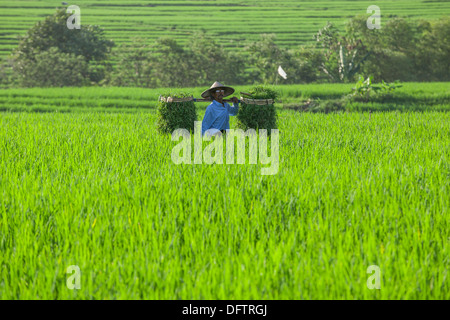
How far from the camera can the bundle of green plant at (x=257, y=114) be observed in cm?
539

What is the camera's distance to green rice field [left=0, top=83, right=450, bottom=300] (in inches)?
76.1


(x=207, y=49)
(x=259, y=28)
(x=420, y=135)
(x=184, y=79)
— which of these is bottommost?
(x=420, y=135)

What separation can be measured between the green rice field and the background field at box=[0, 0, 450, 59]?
25656mm

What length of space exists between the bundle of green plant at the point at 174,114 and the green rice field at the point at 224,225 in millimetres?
853

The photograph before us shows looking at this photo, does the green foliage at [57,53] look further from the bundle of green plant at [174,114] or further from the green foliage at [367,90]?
the bundle of green plant at [174,114]

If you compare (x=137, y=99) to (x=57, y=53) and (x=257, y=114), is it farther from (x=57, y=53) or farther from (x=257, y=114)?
(x=257, y=114)

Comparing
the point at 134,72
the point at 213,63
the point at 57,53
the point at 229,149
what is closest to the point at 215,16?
the point at 134,72

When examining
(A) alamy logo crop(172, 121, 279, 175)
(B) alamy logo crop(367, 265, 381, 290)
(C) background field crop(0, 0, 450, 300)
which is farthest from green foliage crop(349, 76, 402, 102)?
(B) alamy logo crop(367, 265, 381, 290)

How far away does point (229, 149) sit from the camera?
14.5ft

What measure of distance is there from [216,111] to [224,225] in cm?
279

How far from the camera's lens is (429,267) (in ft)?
6.85
